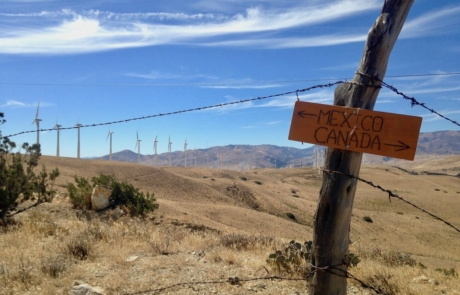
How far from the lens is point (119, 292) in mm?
6645

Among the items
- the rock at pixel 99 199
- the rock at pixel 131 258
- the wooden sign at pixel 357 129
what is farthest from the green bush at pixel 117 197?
the wooden sign at pixel 357 129

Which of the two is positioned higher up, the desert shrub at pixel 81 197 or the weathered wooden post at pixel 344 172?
the weathered wooden post at pixel 344 172

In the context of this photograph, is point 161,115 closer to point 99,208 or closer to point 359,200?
point 99,208

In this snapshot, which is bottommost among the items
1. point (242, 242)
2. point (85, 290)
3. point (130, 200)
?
point (130, 200)

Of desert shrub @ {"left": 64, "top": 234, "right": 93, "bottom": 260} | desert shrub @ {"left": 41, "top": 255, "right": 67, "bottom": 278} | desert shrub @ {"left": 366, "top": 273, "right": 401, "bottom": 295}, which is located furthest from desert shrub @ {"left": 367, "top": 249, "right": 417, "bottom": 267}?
desert shrub @ {"left": 41, "top": 255, "right": 67, "bottom": 278}

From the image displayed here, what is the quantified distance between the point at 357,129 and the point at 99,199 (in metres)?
17.2

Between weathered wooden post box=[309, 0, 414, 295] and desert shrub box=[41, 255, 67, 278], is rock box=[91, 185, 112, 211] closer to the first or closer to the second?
desert shrub box=[41, 255, 67, 278]

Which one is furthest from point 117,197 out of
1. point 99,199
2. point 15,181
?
point 15,181

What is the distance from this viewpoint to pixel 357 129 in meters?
4.28

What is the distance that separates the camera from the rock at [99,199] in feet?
64.3

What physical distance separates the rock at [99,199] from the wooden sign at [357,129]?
16715mm

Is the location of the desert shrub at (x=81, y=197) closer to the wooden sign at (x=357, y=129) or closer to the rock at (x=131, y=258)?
the rock at (x=131, y=258)

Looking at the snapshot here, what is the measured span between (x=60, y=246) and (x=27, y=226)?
121 inches

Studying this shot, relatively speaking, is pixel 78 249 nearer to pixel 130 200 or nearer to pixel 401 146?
→ pixel 401 146
